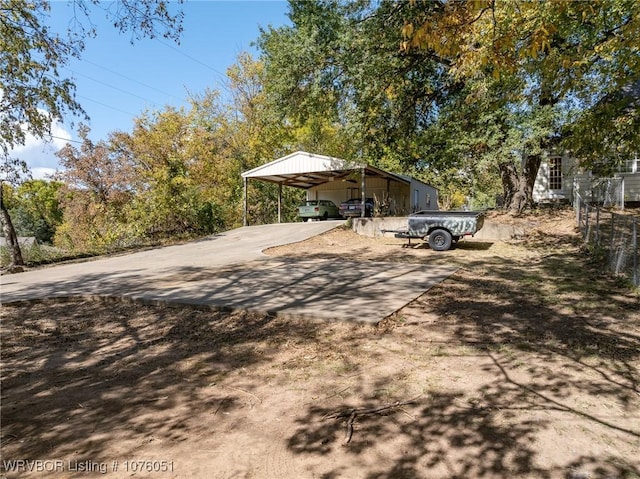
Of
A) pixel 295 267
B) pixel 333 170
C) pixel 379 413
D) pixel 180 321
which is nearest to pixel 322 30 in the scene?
pixel 333 170

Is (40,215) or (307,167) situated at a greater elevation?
(307,167)

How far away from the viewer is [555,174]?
2191 centimetres

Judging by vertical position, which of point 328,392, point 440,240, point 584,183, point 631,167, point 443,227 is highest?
point 631,167

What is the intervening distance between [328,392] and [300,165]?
18.4 m

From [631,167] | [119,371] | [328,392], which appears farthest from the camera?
[631,167]

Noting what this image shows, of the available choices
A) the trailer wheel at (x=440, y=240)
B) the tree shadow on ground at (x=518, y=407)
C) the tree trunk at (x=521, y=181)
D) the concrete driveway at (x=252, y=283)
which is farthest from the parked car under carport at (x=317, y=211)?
the tree shadow on ground at (x=518, y=407)

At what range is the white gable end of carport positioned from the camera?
19891 mm

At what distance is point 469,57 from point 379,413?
17.4 feet

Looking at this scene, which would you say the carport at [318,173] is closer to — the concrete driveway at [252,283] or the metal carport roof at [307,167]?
the metal carport roof at [307,167]

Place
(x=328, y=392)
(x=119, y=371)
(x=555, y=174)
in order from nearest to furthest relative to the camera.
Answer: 1. (x=328, y=392)
2. (x=119, y=371)
3. (x=555, y=174)

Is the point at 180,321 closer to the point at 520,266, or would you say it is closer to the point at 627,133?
the point at 520,266

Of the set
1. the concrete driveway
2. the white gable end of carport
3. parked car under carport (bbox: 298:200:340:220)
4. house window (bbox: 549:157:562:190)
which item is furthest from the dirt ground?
house window (bbox: 549:157:562:190)

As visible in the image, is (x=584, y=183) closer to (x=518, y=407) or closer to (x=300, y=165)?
(x=300, y=165)

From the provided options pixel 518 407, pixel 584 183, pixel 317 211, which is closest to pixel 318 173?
pixel 317 211
